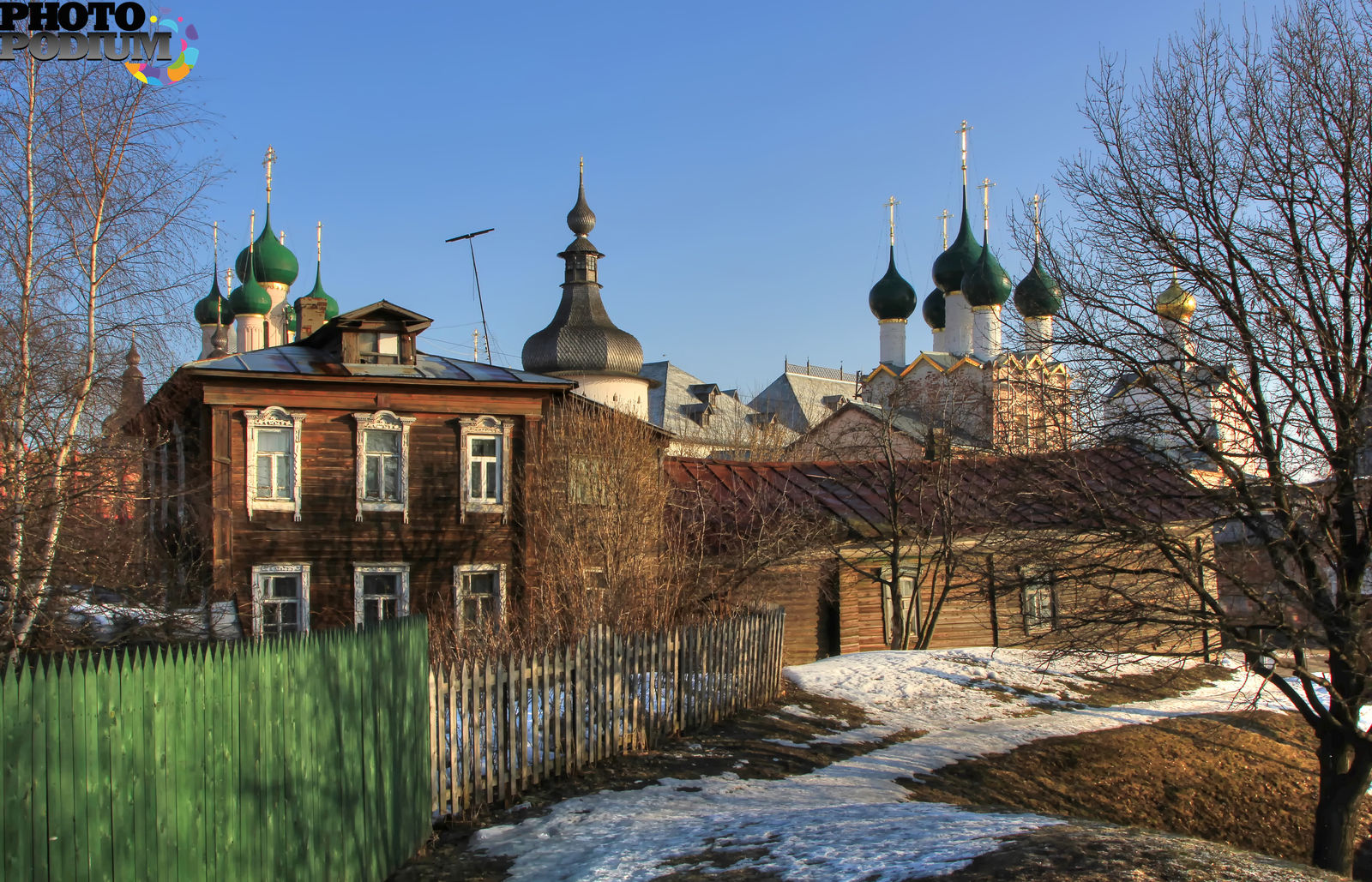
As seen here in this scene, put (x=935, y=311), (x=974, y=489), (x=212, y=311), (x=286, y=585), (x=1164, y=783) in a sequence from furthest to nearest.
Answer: (x=935, y=311) < (x=212, y=311) < (x=974, y=489) < (x=286, y=585) < (x=1164, y=783)

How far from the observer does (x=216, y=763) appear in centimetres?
579

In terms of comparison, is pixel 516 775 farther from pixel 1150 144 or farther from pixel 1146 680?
pixel 1146 680

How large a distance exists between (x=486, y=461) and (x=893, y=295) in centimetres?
4137

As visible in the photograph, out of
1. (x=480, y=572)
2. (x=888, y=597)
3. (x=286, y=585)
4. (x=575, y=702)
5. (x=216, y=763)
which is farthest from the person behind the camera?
(x=888, y=597)

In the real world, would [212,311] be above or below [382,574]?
above

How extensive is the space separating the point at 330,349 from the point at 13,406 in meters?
10.8

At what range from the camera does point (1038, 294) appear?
43.8 ft

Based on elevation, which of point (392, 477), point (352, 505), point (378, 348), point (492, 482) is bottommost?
point (352, 505)

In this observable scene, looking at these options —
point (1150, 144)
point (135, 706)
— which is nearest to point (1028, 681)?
point (1150, 144)

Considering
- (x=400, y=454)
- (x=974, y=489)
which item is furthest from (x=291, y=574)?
(x=974, y=489)

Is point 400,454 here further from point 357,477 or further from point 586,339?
point 586,339

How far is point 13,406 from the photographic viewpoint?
13180 mm

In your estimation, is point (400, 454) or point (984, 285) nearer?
point (400, 454)

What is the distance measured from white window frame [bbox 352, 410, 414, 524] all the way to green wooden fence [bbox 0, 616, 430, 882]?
45.0 ft
